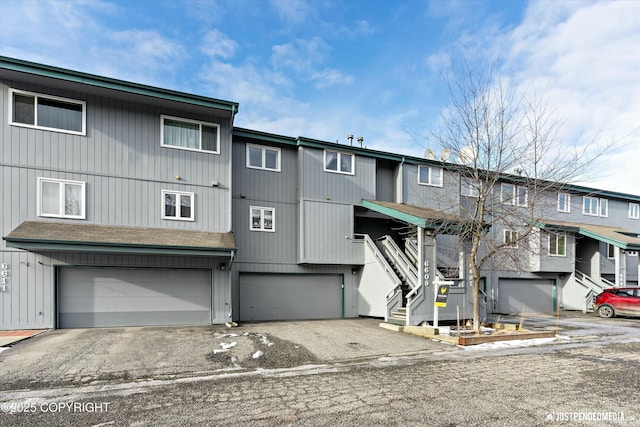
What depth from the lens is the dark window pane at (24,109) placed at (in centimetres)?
1104

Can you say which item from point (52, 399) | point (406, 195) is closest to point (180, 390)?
point (52, 399)

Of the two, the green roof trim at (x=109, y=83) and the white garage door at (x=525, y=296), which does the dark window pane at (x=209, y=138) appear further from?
the white garage door at (x=525, y=296)

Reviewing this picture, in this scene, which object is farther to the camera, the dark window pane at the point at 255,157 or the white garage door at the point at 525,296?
the white garage door at the point at 525,296

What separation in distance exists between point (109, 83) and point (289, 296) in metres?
9.98

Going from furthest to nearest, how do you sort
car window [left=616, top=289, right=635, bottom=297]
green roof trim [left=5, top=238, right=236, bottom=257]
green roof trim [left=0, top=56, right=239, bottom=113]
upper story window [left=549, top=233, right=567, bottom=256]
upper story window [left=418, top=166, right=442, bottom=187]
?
1. upper story window [left=549, top=233, right=567, bottom=256]
2. upper story window [left=418, top=166, right=442, bottom=187]
3. car window [left=616, top=289, right=635, bottom=297]
4. green roof trim [left=0, top=56, right=239, bottom=113]
5. green roof trim [left=5, top=238, right=236, bottom=257]

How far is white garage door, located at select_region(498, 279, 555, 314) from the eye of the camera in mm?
19375

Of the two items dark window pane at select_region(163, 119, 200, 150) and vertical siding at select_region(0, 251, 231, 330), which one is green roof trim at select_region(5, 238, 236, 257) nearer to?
vertical siding at select_region(0, 251, 231, 330)

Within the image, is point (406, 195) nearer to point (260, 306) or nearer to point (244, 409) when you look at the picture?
point (260, 306)

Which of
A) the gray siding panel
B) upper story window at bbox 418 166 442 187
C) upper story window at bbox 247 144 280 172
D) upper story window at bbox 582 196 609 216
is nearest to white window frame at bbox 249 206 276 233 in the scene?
the gray siding panel

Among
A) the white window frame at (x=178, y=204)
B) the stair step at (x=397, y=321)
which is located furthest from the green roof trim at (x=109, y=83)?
the stair step at (x=397, y=321)

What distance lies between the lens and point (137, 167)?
40.3ft

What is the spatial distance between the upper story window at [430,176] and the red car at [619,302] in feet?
31.5

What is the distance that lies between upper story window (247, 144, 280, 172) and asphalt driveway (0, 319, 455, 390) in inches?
256

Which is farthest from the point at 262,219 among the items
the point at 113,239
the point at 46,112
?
the point at 46,112
